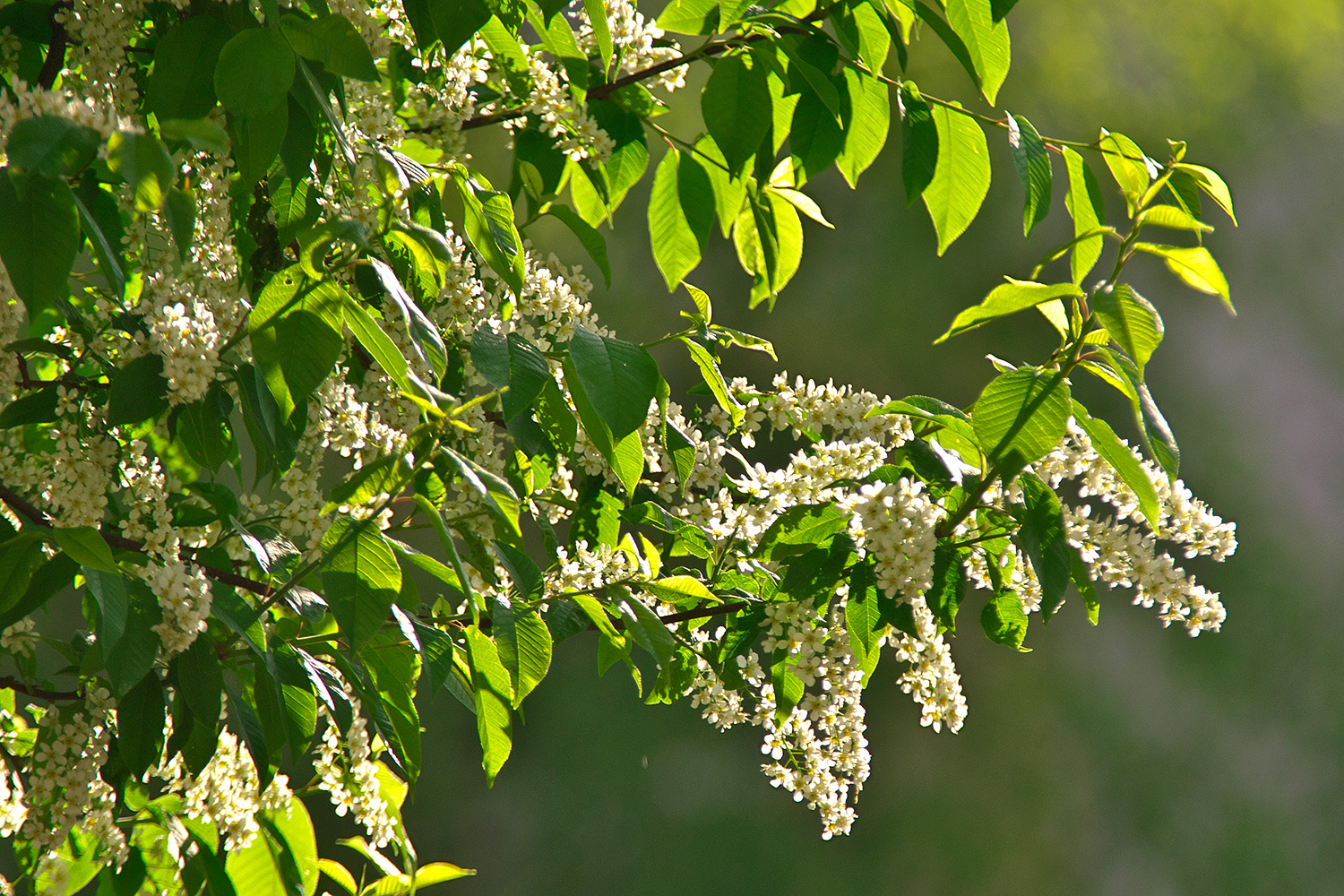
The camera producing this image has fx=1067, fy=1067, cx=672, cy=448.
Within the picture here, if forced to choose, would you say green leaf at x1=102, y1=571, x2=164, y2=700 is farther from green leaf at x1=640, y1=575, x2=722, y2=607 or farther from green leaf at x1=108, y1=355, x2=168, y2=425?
green leaf at x1=640, y1=575, x2=722, y2=607

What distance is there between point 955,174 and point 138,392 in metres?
0.69

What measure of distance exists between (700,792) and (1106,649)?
2.13 metres

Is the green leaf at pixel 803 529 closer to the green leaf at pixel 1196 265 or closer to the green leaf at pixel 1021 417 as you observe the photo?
the green leaf at pixel 1021 417

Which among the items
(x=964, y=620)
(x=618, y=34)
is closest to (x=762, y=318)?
(x=964, y=620)

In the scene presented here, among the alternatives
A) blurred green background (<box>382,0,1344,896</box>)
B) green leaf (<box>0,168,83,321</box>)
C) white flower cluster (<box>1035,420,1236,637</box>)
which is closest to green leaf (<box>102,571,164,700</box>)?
green leaf (<box>0,168,83,321</box>)

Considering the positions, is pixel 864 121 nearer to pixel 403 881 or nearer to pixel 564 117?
pixel 564 117

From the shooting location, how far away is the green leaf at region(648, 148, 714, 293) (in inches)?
40.0

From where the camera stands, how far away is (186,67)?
2.42 feet

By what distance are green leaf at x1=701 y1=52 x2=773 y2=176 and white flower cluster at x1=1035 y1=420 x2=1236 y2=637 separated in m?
0.34

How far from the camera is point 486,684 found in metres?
0.84

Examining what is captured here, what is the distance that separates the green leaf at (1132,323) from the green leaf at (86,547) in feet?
2.00

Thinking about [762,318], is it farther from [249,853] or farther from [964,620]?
[249,853]

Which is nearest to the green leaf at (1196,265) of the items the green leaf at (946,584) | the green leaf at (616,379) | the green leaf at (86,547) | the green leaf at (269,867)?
the green leaf at (946,584)

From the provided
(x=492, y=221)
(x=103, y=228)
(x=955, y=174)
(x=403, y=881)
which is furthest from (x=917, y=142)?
(x=403, y=881)
